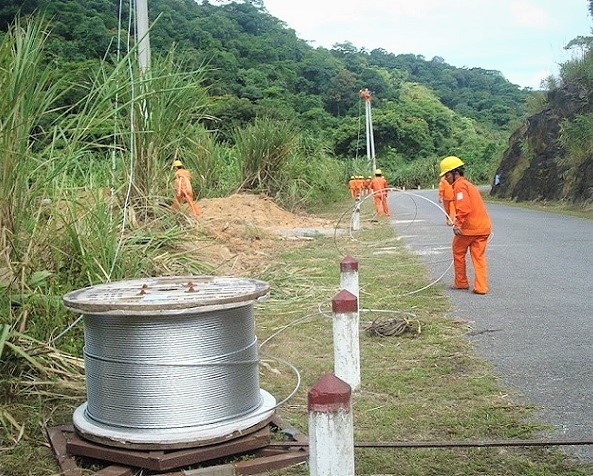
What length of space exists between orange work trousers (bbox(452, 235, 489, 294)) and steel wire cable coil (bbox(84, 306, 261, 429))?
5420mm

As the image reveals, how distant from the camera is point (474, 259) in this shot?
30.0 ft

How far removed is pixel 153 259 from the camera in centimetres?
723

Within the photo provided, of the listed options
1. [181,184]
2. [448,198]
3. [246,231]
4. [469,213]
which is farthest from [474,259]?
[246,231]

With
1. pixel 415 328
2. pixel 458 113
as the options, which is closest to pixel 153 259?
pixel 415 328

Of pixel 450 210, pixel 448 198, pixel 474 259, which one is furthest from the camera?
pixel 448 198

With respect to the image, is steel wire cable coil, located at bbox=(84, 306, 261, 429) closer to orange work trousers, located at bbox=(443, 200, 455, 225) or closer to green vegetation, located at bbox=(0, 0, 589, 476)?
green vegetation, located at bbox=(0, 0, 589, 476)

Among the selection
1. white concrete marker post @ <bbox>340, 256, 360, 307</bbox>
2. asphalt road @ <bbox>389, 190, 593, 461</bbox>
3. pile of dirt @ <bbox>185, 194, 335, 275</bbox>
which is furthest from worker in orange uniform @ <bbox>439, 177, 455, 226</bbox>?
white concrete marker post @ <bbox>340, 256, 360, 307</bbox>

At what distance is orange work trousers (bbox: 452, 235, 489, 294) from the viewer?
9008mm

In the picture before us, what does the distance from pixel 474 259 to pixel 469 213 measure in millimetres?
542

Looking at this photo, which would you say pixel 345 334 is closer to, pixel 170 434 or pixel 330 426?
pixel 170 434

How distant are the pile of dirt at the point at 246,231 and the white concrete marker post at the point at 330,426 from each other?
5.54m

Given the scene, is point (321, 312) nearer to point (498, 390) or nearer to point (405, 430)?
point (498, 390)

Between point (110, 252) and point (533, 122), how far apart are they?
3391cm

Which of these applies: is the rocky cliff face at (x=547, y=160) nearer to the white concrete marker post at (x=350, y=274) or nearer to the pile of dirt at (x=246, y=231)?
the pile of dirt at (x=246, y=231)
